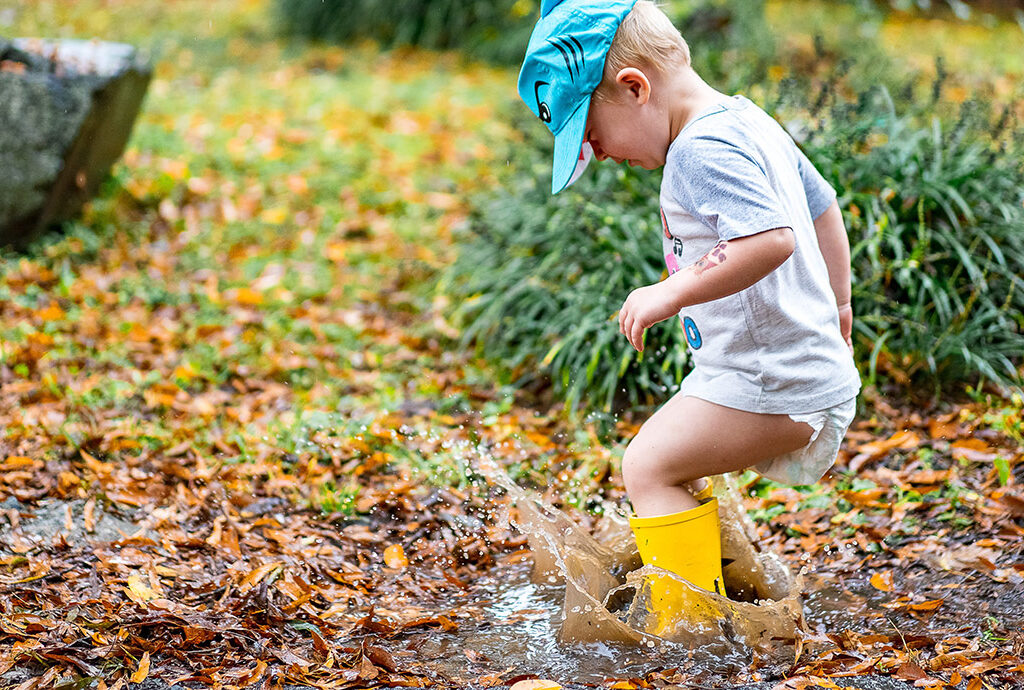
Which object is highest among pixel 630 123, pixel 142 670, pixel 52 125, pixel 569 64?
pixel 569 64

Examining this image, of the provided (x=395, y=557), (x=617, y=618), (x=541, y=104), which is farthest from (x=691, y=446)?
(x=395, y=557)

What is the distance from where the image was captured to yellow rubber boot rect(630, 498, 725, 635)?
2342 mm

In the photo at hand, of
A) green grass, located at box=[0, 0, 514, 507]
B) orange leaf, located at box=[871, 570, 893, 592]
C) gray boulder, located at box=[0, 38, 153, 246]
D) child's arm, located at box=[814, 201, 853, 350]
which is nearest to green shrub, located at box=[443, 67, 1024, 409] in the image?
green grass, located at box=[0, 0, 514, 507]

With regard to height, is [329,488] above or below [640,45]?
below

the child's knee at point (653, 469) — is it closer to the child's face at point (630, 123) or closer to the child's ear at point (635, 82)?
the child's face at point (630, 123)

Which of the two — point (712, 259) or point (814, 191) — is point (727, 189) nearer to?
point (712, 259)

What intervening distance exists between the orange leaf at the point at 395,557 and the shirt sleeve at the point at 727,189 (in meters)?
1.54

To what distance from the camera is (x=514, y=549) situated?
3.19 m

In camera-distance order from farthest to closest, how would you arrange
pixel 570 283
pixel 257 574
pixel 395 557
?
pixel 570 283, pixel 395 557, pixel 257 574

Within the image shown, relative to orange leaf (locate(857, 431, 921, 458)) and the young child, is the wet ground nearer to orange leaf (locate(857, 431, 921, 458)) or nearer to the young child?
the young child

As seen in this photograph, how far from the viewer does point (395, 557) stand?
10.1 ft

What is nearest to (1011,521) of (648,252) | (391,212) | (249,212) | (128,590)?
(648,252)

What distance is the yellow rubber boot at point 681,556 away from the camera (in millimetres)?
2342

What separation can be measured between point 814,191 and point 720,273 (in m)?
0.55
